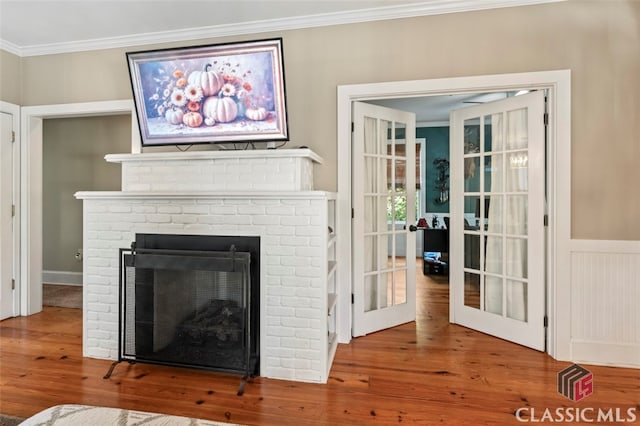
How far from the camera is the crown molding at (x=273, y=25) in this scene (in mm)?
2582

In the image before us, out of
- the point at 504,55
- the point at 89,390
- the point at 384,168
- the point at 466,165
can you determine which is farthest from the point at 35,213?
the point at 504,55

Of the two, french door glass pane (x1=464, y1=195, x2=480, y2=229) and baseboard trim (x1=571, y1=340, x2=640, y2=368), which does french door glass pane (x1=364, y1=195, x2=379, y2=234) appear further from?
baseboard trim (x1=571, y1=340, x2=640, y2=368)

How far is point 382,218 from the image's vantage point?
311 cm

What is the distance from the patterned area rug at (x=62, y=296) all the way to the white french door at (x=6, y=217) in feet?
1.55

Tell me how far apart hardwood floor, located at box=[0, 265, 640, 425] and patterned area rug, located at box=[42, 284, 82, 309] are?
101 cm

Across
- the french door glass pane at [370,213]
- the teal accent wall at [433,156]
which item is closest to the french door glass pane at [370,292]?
the french door glass pane at [370,213]

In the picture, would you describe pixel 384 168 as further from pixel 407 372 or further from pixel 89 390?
pixel 89 390

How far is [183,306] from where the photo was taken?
230 centimetres

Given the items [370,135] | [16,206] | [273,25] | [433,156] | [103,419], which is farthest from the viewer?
[433,156]

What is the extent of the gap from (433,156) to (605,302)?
4.26m

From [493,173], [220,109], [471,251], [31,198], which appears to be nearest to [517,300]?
[471,251]

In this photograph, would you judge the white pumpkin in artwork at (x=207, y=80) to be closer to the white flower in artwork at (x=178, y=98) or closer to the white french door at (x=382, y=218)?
the white flower in artwork at (x=178, y=98)

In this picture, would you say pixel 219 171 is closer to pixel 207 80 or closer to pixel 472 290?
pixel 207 80

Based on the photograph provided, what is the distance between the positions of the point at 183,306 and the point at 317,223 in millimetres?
1043
